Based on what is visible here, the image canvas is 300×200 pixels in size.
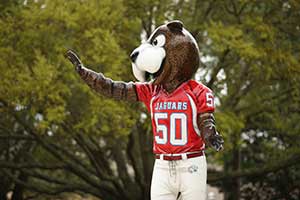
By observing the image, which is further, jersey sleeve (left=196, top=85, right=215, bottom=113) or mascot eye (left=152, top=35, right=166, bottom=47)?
mascot eye (left=152, top=35, right=166, bottom=47)

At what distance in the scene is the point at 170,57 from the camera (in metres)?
4.15

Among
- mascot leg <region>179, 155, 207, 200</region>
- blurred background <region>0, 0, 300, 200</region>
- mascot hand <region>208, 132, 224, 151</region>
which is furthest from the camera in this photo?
blurred background <region>0, 0, 300, 200</region>

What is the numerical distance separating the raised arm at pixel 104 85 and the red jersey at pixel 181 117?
0.29 metres

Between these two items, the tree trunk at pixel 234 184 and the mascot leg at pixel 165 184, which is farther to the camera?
the tree trunk at pixel 234 184

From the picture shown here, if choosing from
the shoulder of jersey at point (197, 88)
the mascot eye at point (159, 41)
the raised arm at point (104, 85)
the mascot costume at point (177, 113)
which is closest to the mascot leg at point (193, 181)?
the mascot costume at point (177, 113)

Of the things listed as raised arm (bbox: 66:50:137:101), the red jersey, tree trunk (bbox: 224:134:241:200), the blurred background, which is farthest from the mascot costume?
tree trunk (bbox: 224:134:241:200)

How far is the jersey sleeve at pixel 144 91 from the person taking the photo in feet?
14.3

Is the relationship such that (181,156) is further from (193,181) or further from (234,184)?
(234,184)

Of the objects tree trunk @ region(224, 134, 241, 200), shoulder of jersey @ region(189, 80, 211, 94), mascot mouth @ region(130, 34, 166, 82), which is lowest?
shoulder of jersey @ region(189, 80, 211, 94)

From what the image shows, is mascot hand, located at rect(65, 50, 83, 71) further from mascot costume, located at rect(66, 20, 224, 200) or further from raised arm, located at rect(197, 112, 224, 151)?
raised arm, located at rect(197, 112, 224, 151)

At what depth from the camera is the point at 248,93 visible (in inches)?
424

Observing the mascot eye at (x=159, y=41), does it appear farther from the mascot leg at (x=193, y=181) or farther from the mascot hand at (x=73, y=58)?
the mascot leg at (x=193, y=181)

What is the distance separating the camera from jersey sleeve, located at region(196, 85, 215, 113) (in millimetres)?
4066

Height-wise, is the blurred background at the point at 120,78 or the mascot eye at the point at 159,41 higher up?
the blurred background at the point at 120,78
